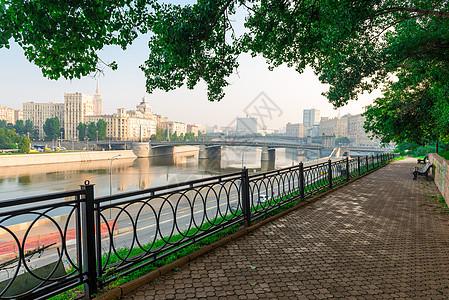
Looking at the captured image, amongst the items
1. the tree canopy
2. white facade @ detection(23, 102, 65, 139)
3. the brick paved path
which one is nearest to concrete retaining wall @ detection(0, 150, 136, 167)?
the tree canopy

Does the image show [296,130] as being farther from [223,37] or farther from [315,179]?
[223,37]

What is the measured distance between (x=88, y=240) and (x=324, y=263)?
139 inches

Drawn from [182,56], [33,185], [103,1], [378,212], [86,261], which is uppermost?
[103,1]

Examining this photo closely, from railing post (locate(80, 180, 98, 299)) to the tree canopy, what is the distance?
3.80 meters

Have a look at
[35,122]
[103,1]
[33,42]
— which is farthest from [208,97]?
[35,122]

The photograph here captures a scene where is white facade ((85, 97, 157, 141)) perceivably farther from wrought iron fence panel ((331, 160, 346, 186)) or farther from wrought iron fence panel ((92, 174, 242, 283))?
wrought iron fence panel ((92, 174, 242, 283))

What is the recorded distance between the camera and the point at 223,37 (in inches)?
294

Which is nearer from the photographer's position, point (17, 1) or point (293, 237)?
point (17, 1)

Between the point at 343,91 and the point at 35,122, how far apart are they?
148345 millimetres

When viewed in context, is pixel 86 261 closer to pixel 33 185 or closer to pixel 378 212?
pixel 378 212

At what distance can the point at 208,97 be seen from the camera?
873cm

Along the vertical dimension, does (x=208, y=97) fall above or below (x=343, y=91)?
below

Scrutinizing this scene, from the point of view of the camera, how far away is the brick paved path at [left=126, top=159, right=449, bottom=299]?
318cm

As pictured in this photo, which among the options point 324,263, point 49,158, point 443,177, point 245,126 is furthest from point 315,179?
point 245,126
